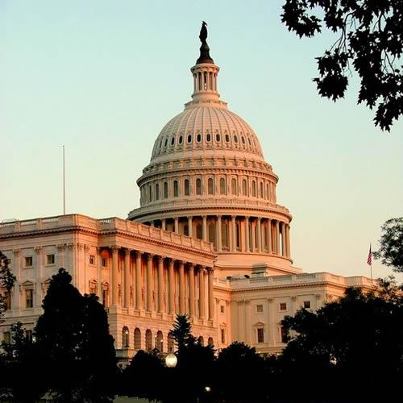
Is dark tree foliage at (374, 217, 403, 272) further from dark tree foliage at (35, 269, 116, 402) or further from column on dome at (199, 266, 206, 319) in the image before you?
column on dome at (199, 266, 206, 319)

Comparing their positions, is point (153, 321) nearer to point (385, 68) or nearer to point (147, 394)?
point (147, 394)

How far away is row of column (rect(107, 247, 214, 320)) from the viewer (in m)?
172

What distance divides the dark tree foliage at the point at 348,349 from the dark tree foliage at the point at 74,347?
21.3m

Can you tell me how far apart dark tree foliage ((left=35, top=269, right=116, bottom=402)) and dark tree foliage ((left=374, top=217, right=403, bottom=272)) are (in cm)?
2319

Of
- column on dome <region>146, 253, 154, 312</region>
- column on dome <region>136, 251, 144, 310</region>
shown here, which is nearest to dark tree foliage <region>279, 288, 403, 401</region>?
column on dome <region>136, 251, 144, 310</region>

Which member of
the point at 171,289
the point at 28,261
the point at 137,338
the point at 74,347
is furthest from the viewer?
the point at 171,289

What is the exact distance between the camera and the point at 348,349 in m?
103

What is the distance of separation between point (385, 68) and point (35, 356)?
59.9 metres

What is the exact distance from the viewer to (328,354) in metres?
106

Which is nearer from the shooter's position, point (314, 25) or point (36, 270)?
point (314, 25)

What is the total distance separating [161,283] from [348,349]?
80.3 m

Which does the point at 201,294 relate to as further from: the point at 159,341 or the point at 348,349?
the point at 348,349

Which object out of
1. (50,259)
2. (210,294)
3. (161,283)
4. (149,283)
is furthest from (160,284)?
(50,259)

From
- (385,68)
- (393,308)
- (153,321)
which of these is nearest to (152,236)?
(153,321)
